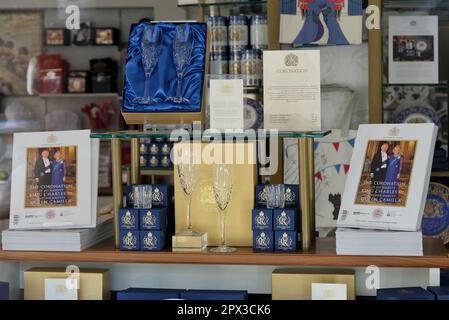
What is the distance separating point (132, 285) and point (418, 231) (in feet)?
2.73

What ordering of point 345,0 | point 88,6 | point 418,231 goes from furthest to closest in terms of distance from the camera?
1. point 88,6
2. point 345,0
3. point 418,231

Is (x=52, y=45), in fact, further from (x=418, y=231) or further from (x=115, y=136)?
(x=418, y=231)

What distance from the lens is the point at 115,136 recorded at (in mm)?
2021

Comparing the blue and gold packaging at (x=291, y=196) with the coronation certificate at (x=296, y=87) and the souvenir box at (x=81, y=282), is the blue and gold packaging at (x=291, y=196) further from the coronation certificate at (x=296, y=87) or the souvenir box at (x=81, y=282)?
Answer: the souvenir box at (x=81, y=282)

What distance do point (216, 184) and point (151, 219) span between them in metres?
0.20

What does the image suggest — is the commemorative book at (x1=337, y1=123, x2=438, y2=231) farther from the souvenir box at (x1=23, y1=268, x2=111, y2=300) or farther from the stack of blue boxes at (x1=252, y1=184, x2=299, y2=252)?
the souvenir box at (x1=23, y1=268, x2=111, y2=300)

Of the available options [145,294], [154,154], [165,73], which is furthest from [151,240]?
[154,154]

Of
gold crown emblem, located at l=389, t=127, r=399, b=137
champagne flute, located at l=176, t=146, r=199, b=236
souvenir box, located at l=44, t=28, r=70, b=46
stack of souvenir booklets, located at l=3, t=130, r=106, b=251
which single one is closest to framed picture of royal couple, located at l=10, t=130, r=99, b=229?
stack of souvenir booklets, located at l=3, t=130, r=106, b=251

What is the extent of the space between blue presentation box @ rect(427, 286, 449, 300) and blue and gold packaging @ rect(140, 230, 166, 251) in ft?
2.40

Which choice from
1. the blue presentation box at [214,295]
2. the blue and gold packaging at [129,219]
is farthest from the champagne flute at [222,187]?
the blue and gold packaging at [129,219]

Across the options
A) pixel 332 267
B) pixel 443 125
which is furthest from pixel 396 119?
pixel 332 267

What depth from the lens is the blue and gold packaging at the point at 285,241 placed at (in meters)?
1.96

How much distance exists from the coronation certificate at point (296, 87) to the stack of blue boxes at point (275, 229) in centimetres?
24

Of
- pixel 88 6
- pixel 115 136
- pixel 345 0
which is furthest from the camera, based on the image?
pixel 88 6
